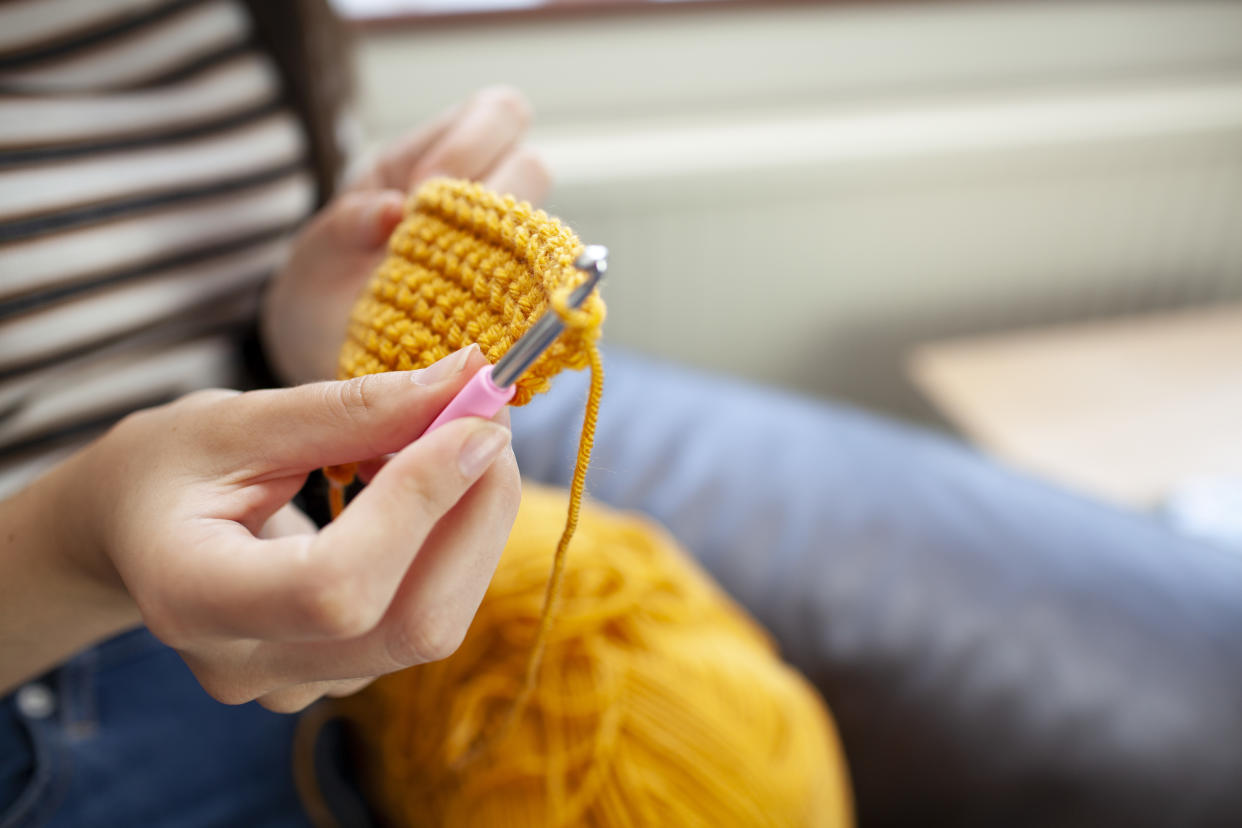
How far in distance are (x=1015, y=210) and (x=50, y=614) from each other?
137 cm

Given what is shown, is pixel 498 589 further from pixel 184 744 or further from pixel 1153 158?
pixel 1153 158

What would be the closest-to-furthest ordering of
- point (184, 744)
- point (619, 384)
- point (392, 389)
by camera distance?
point (392, 389), point (184, 744), point (619, 384)

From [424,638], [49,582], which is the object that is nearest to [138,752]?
[49,582]

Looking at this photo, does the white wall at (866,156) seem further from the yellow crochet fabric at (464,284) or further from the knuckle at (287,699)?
the knuckle at (287,699)

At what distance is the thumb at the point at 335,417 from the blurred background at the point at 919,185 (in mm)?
850

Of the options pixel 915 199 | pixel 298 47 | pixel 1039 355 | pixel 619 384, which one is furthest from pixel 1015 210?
pixel 298 47

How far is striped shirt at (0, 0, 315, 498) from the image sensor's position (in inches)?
19.5

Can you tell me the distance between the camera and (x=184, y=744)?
0.51 meters

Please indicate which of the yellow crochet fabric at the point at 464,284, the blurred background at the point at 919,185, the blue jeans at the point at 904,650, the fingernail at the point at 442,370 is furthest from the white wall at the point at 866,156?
the fingernail at the point at 442,370

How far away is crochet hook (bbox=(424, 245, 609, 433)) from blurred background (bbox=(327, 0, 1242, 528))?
84 centimetres

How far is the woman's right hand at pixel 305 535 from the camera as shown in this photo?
0.83ft

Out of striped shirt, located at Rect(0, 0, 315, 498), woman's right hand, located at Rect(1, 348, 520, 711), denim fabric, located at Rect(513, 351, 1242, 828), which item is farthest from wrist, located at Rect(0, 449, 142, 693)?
denim fabric, located at Rect(513, 351, 1242, 828)

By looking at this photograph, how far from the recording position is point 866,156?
1.17m

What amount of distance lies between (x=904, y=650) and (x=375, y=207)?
1.81 ft
